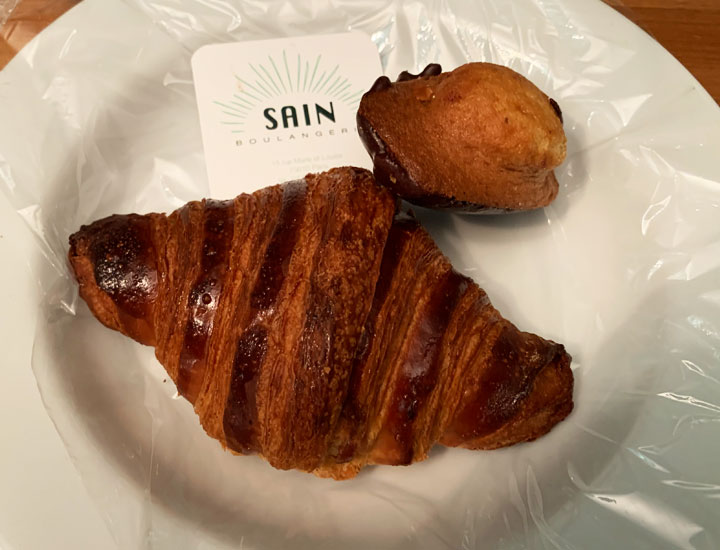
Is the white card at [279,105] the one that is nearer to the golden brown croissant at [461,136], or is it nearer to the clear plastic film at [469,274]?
the clear plastic film at [469,274]

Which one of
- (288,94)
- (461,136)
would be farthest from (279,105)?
(461,136)

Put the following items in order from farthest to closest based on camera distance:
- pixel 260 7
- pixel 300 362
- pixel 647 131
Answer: pixel 260 7
pixel 647 131
pixel 300 362

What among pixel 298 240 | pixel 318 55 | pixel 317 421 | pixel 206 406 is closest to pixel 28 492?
pixel 206 406

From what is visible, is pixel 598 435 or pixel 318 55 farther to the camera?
pixel 318 55

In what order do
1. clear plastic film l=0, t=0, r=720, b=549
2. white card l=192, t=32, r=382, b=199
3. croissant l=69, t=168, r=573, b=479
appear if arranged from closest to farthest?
croissant l=69, t=168, r=573, b=479 < clear plastic film l=0, t=0, r=720, b=549 < white card l=192, t=32, r=382, b=199

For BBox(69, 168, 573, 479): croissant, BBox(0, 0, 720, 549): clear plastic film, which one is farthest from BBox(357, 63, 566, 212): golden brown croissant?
BBox(0, 0, 720, 549): clear plastic film

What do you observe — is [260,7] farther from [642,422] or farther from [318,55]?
[642,422]

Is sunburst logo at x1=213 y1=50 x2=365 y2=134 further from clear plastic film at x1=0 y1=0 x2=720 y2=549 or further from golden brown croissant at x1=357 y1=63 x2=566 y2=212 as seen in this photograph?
golden brown croissant at x1=357 y1=63 x2=566 y2=212
